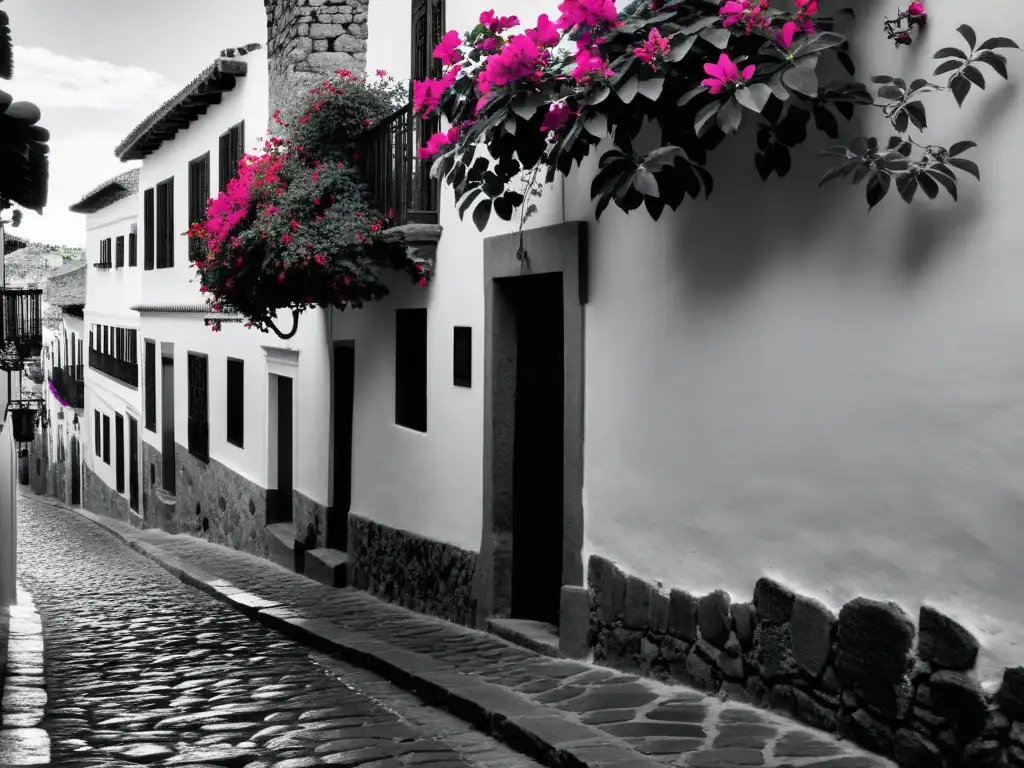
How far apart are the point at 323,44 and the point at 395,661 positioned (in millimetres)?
8019

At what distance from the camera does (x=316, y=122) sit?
1123cm

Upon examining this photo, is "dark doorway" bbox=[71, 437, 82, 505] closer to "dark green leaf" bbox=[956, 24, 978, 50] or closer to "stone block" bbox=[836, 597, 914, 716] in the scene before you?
"stone block" bbox=[836, 597, 914, 716]

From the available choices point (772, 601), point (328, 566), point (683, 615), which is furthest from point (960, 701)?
point (328, 566)

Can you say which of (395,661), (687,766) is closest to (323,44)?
(395,661)

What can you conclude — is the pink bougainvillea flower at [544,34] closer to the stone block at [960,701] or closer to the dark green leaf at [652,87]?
the dark green leaf at [652,87]

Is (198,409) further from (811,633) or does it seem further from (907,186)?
(907,186)

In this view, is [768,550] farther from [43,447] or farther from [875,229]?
[43,447]

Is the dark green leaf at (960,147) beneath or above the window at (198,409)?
above

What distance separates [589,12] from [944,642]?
292 cm

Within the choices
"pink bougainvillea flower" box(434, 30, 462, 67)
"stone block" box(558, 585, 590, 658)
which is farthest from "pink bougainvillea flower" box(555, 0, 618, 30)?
"stone block" box(558, 585, 590, 658)

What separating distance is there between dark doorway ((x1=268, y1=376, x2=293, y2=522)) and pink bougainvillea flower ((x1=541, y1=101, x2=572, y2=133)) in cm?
1015

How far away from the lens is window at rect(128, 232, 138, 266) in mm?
26377

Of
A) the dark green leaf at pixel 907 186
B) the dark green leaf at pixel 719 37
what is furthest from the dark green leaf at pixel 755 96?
the dark green leaf at pixel 907 186

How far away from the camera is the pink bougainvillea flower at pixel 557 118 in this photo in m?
5.75
